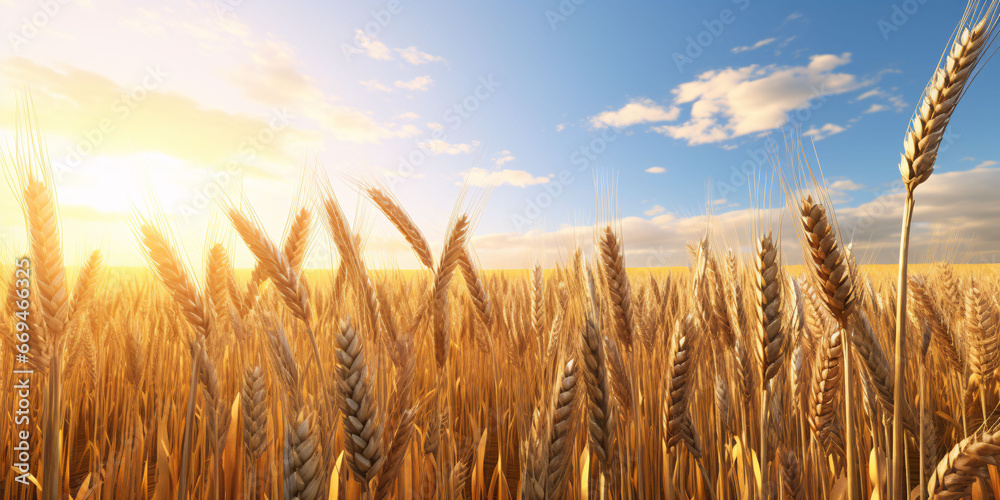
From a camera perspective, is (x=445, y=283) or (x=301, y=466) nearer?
(x=301, y=466)

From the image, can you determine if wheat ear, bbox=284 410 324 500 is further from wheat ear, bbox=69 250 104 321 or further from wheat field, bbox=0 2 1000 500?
wheat ear, bbox=69 250 104 321

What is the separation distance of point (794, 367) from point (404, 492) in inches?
78.0

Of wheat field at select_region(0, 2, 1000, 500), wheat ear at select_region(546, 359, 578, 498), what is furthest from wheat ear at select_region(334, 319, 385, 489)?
wheat ear at select_region(546, 359, 578, 498)

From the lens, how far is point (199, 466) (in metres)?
2.44

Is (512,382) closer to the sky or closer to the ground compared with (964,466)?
closer to the ground

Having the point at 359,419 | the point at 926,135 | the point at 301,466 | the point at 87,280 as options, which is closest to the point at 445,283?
the point at 359,419

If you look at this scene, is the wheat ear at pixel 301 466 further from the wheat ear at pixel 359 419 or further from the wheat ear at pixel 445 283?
the wheat ear at pixel 445 283

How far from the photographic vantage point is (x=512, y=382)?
324cm

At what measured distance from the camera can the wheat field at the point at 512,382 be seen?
4.39ft

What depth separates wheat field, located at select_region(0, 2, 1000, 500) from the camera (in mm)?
1337

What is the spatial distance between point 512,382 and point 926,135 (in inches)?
105

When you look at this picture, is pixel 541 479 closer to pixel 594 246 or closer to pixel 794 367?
pixel 594 246

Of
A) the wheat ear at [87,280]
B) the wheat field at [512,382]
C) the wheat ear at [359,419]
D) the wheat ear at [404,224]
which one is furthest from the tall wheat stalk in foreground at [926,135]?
the wheat ear at [87,280]

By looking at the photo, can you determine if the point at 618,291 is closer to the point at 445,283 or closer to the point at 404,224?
the point at 445,283
